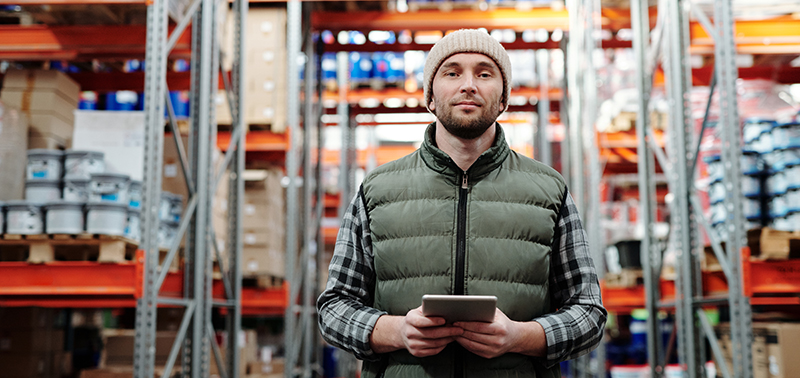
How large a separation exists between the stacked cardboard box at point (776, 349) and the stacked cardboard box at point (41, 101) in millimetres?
4736

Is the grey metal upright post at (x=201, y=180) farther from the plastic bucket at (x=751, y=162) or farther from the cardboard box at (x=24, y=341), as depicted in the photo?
the plastic bucket at (x=751, y=162)

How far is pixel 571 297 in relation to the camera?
2021 millimetres

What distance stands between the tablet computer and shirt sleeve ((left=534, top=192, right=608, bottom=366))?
26 cm

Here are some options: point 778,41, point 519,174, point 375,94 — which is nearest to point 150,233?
point 519,174

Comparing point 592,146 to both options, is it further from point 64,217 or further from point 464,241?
point 464,241

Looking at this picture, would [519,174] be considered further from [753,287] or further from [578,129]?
[578,129]

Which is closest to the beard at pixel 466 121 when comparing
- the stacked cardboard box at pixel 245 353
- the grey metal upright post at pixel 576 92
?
the stacked cardboard box at pixel 245 353

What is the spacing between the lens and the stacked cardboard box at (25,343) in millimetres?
5547

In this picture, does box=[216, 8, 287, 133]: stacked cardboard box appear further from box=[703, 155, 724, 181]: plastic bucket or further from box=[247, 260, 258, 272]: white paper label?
box=[703, 155, 724, 181]: plastic bucket

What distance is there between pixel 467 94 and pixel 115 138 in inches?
143

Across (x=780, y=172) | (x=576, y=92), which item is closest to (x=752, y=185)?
(x=780, y=172)

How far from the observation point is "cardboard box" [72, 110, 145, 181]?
479 cm

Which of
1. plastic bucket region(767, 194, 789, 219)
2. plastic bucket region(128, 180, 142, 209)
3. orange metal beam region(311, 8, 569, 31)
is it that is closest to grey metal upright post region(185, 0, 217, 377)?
plastic bucket region(128, 180, 142, 209)

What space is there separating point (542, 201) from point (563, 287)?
282mm
